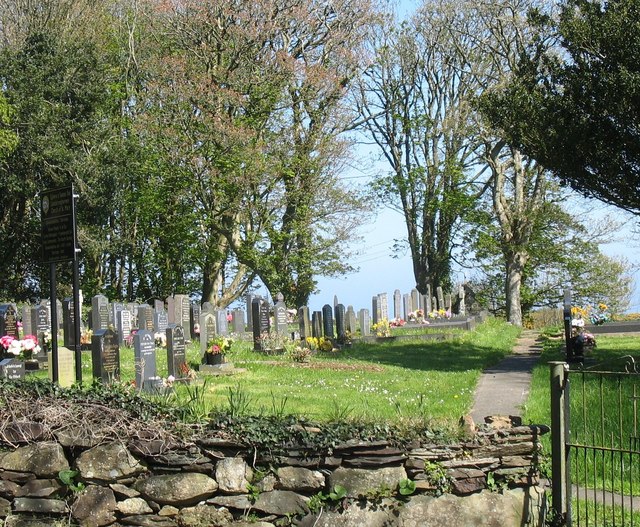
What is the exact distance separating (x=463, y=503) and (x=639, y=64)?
12.6 m

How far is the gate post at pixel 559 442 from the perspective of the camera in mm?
6746

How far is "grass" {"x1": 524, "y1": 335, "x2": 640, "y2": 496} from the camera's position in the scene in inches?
275

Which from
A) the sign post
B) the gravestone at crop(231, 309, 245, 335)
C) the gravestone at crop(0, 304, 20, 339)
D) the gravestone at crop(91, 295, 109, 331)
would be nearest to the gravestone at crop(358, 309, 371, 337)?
the gravestone at crop(231, 309, 245, 335)

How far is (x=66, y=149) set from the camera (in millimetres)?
32500

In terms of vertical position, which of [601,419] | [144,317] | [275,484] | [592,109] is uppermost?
[592,109]

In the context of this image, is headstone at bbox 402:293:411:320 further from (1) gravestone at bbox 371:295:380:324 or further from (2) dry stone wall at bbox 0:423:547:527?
(2) dry stone wall at bbox 0:423:547:527

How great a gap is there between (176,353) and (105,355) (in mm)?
1362

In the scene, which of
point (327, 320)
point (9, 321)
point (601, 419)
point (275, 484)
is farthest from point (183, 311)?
point (601, 419)

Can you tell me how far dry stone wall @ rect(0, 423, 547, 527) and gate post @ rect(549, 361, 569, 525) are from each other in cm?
12

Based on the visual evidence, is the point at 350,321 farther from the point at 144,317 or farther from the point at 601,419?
the point at 601,419

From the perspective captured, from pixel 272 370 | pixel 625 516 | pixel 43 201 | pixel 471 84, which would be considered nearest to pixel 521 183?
pixel 471 84

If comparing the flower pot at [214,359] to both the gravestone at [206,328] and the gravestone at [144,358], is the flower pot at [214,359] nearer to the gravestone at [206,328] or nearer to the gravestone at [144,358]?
the gravestone at [206,328]

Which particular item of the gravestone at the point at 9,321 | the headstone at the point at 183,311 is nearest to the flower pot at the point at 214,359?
the gravestone at the point at 9,321

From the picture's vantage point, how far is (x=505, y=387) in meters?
13.4
